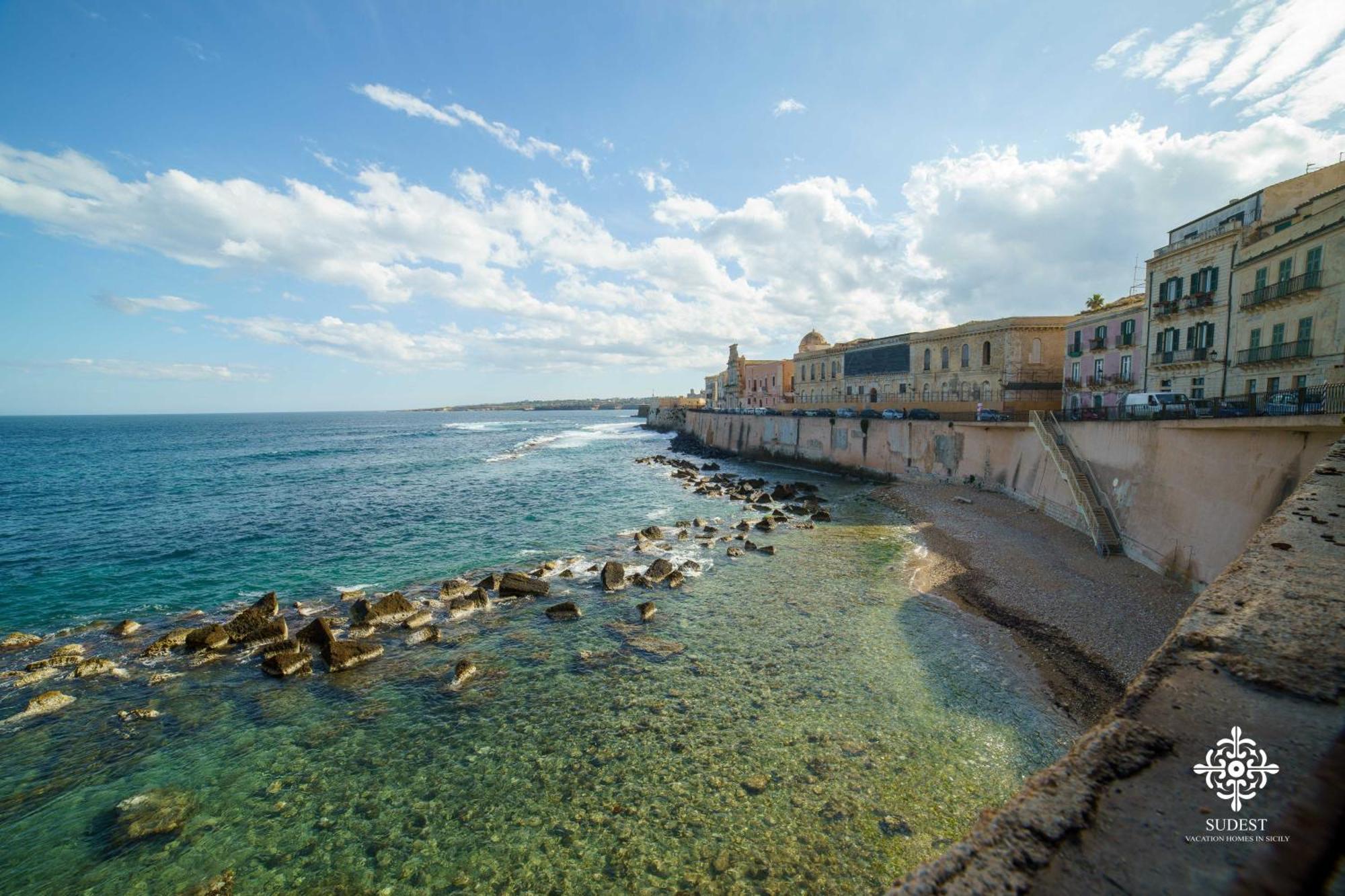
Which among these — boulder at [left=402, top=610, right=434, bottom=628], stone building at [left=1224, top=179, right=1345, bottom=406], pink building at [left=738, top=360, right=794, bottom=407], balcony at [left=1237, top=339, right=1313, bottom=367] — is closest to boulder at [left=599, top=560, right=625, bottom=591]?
boulder at [left=402, top=610, right=434, bottom=628]

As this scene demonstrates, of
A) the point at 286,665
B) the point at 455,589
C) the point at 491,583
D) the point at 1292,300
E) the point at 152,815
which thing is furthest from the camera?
the point at 1292,300

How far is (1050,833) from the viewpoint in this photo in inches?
113

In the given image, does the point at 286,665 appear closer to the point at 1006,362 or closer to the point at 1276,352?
the point at 1276,352

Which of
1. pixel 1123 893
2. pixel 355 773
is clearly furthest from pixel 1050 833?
pixel 355 773

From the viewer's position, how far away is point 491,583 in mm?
18781

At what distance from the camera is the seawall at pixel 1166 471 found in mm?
13375

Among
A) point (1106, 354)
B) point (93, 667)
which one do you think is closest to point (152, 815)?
point (93, 667)

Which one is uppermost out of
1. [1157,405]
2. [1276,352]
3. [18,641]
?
[1276,352]

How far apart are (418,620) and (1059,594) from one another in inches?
744

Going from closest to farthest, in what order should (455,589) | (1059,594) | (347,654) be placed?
(347,654) < (1059,594) < (455,589)

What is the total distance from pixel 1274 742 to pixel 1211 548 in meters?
16.1

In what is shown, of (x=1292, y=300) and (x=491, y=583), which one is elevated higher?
(x=1292, y=300)

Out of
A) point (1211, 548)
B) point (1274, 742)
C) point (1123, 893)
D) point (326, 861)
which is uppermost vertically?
point (1274, 742)

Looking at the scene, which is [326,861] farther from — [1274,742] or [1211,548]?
[1211,548]
